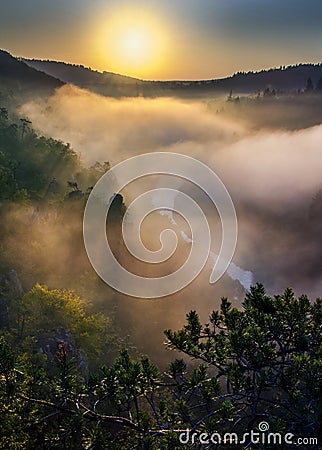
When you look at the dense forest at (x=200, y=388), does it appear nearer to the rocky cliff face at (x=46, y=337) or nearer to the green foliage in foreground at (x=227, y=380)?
the green foliage in foreground at (x=227, y=380)

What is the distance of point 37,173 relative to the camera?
3056 inches

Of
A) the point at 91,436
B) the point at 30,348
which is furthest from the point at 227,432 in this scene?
the point at 30,348

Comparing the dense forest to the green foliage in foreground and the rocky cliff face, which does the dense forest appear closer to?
the green foliage in foreground

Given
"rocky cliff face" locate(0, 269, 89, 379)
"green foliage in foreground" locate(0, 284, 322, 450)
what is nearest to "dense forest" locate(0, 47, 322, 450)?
"green foliage in foreground" locate(0, 284, 322, 450)

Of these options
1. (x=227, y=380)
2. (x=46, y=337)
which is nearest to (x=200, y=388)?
(x=227, y=380)

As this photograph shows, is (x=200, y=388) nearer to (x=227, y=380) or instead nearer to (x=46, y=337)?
(x=227, y=380)

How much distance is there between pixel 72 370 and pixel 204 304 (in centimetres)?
8189

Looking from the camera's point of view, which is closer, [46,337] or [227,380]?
[227,380]

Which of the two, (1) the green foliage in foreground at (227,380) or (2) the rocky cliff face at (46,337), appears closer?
(1) the green foliage in foreground at (227,380)

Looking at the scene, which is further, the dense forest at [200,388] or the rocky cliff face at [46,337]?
the rocky cliff face at [46,337]

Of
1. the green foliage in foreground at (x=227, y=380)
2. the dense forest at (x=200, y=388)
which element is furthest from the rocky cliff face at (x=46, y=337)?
the green foliage in foreground at (x=227, y=380)

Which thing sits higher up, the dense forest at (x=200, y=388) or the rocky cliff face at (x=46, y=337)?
the rocky cliff face at (x=46, y=337)

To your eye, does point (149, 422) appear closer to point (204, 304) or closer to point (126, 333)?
point (126, 333)

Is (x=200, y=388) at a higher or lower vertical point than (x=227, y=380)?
lower
